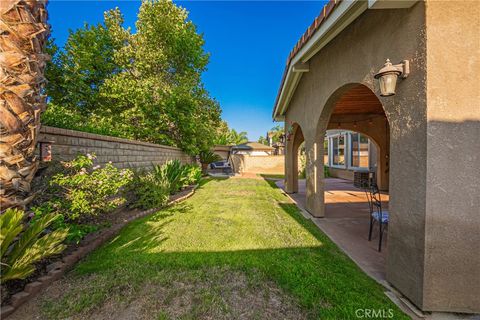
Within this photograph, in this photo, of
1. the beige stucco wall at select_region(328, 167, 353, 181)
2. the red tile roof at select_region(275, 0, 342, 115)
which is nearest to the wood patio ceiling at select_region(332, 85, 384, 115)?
the red tile roof at select_region(275, 0, 342, 115)

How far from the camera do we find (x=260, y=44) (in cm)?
1722

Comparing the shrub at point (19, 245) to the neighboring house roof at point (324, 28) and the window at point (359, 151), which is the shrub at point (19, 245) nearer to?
the neighboring house roof at point (324, 28)

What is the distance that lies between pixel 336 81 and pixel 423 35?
1989 millimetres

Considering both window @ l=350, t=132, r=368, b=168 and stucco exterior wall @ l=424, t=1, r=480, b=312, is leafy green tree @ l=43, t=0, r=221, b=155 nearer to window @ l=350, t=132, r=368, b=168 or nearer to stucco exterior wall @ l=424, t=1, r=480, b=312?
window @ l=350, t=132, r=368, b=168

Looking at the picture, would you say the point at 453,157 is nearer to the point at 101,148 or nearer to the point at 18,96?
the point at 18,96

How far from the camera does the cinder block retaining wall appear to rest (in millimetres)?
3928

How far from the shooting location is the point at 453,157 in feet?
7.34

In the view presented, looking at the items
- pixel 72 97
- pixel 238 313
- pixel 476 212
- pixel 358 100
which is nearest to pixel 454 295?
pixel 476 212

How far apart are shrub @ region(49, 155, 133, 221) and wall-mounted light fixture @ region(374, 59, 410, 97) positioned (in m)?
5.11

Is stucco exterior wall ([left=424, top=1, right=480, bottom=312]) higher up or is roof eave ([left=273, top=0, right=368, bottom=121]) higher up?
roof eave ([left=273, top=0, right=368, bottom=121])

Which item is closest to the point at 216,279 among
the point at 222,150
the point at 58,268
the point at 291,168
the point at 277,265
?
the point at 277,265

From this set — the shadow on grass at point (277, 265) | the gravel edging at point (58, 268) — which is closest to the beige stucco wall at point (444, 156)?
the shadow on grass at point (277, 265)

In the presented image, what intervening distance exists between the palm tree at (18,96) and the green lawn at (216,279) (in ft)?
4.87

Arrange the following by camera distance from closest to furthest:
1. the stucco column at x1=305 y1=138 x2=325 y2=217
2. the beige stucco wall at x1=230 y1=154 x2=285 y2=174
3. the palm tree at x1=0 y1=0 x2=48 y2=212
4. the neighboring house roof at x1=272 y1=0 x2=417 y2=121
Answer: the palm tree at x1=0 y1=0 x2=48 y2=212, the neighboring house roof at x1=272 y1=0 x2=417 y2=121, the stucco column at x1=305 y1=138 x2=325 y2=217, the beige stucco wall at x1=230 y1=154 x2=285 y2=174
